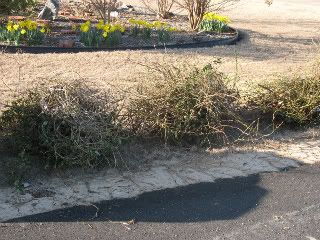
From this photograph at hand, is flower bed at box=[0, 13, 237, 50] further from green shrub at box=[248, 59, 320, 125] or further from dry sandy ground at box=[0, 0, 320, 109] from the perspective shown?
green shrub at box=[248, 59, 320, 125]

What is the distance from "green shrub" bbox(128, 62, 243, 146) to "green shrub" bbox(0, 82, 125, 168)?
695 mm

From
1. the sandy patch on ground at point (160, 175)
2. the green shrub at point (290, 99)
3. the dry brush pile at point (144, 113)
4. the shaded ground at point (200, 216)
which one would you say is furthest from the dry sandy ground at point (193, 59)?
the shaded ground at point (200, 216)

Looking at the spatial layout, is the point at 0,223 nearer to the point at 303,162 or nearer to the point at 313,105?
the point at 303,162

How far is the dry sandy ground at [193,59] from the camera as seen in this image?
9.17m

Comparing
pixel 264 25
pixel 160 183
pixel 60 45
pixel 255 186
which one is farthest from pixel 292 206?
pixel 264 25

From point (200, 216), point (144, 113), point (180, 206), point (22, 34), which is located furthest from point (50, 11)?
point (200, 216)

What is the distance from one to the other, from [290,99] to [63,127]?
319cm

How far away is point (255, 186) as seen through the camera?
245 inches

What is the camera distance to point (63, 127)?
6.23 meters

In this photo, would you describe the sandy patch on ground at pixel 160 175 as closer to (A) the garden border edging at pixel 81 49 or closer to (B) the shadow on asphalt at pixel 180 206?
(B) the shadow on asphalt at pixel 180 206

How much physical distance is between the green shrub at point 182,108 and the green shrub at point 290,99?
0.90 meters

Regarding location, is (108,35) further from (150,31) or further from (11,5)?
(11,5)

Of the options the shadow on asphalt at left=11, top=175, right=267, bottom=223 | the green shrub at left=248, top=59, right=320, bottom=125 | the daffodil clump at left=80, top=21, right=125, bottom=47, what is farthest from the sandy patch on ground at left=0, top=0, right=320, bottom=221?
the daffodil clump at left=80, top=21, right=125, bottom=47

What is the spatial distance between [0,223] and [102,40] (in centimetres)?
717
